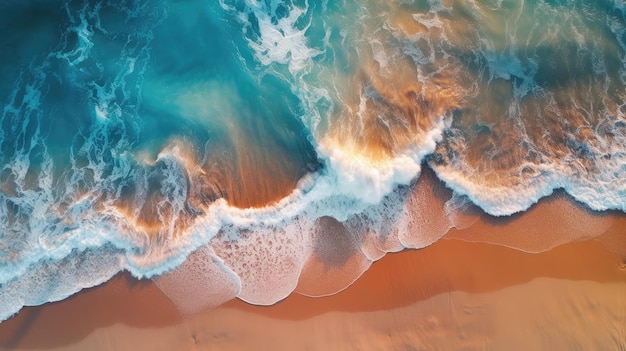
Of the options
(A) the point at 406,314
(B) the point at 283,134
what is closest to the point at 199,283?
(B) the point at 283,134

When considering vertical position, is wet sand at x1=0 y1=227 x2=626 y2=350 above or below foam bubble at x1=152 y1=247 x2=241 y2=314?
below

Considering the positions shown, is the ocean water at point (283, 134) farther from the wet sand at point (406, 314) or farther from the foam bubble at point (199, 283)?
the wet sand at point (406, 314)

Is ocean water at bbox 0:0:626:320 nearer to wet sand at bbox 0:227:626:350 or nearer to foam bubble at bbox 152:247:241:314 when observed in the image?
foam bubble at bbox 152:247:241:314

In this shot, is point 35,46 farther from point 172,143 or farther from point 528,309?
point 528,309

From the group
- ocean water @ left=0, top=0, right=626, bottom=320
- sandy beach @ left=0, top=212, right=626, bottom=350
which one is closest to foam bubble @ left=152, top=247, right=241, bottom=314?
ocean water @ left=0, top=0, right=626, bottom=320

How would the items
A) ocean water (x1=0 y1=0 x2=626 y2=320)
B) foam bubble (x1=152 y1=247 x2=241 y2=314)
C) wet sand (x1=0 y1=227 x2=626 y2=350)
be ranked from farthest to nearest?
1. ocean water (x1=0 y1=0 x2=626 y2=320)
2. foam bubble (x1=152 y1=247 x2=241 y2=314)
3. wet sand (x1=0 y1=227 x2=626 y2=350)

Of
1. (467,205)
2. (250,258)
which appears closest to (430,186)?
(467,205)

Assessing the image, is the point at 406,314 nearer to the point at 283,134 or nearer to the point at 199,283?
the point at 199,283
